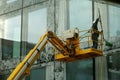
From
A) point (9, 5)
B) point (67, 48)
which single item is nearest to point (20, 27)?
point (9, 5)

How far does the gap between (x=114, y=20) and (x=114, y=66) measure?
215 centimetres

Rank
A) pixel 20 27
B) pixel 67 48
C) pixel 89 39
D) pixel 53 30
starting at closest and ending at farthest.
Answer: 1. pixel 67 48
2. pixel 89 39
3. pixel 53 30
4. pixel 20 27

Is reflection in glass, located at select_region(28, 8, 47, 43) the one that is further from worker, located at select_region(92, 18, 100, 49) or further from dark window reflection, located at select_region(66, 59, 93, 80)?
worker, located at select_region(92, 18, 100, 49)

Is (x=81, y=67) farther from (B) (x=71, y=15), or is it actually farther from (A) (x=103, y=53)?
(B) (x=71, y=15)

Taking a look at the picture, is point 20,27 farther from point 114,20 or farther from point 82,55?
point 114,20

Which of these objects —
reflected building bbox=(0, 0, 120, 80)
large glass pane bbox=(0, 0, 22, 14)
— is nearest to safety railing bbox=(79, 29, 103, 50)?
reflected building bbox=(0, 0, 120, 80)

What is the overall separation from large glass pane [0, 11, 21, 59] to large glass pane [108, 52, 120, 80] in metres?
6.46

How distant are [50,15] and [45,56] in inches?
85.4

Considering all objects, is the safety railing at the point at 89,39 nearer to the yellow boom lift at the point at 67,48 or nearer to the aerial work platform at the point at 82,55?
the yellow boom lift at the point at 67,48

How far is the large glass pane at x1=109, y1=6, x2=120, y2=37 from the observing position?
1800 centimetres

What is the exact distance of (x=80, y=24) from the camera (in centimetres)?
1942

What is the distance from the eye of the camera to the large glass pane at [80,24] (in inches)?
731

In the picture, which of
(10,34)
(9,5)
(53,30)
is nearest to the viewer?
(53,30)

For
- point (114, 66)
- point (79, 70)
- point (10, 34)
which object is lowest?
point (79, 70)
